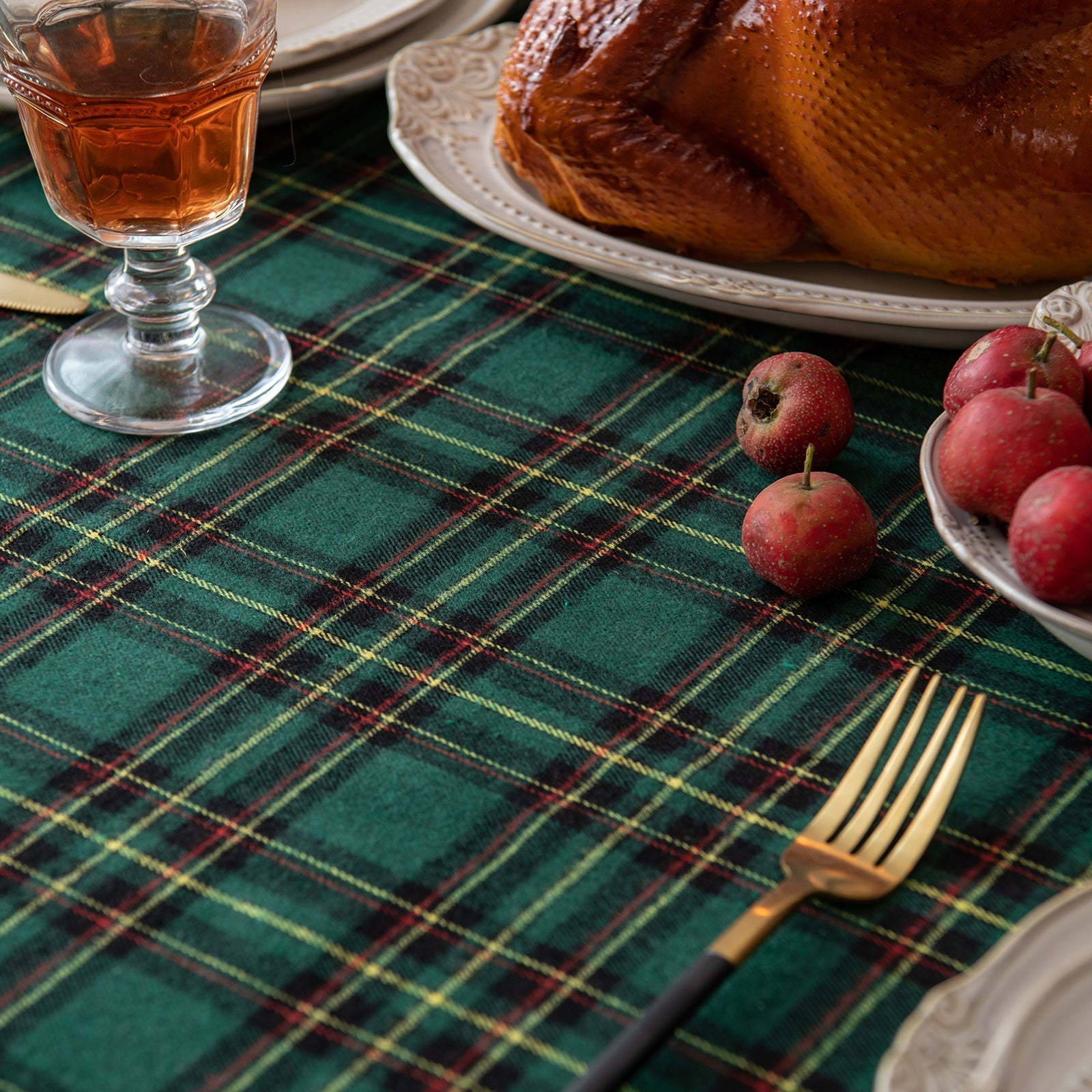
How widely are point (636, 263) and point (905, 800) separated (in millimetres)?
547

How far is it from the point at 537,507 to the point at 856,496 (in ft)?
0.76

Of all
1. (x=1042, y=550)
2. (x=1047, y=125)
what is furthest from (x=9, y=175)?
(x=1042, y=550)

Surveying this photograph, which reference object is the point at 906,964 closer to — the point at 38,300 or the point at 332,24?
the point at 38,300

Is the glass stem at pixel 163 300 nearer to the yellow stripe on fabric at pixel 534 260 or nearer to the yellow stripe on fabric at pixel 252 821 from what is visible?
the yellow stripe on fabric at pixel 534 260

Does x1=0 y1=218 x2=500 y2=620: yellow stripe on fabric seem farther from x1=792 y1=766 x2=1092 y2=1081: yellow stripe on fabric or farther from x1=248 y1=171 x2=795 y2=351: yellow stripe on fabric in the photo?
x1=792 y1=766 x2=1092 y2=1081: yellow stripe on fabric

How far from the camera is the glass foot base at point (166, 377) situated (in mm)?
1067

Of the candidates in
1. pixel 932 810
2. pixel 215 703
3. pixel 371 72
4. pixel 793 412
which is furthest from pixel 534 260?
pixel 932 810

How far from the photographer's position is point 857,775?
0.77 metres

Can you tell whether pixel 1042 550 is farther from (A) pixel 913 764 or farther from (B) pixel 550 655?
(B) pixel 550 655

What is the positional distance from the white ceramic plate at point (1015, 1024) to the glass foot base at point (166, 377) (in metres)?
0.71

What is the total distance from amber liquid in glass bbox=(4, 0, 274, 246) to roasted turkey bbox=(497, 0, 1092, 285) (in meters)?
0.26

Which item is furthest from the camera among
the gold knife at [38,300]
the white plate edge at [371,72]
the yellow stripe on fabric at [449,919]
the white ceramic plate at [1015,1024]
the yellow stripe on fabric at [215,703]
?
the white plate edge at [371,72]

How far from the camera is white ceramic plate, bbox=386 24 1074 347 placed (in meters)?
1.08

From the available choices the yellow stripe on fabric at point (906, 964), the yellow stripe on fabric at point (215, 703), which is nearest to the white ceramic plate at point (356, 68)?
the yellow stripe on fabric at point (215, 703)
